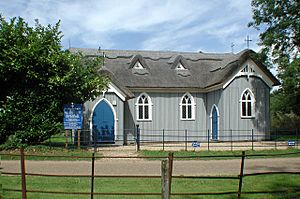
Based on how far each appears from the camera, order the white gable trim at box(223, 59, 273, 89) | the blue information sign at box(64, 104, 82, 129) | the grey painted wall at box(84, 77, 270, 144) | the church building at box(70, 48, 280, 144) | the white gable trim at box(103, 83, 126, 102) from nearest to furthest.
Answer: the blue information sign at box(64, 104, 82, 129)
the white gable trim at box(103, 83, 126, 102)
the church building at box(70, 48, 280, 144)
the grey painted wall at box(84, 77, 270, 144)
the white gable trim at box(223, 59, 273, 89)

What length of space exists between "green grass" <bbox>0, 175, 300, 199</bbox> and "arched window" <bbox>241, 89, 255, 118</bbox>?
1380 cm

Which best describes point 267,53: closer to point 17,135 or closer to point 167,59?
→ point 167,59

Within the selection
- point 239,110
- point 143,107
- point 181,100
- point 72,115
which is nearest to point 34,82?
point 72,115

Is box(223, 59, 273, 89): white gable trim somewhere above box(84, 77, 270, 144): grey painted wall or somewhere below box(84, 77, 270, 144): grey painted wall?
above

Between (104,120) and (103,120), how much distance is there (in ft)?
0.22

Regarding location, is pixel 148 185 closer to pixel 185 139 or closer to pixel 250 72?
pixel 185 139

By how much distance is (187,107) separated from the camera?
27.7 m

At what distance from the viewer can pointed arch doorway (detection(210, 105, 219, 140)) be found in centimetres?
2625

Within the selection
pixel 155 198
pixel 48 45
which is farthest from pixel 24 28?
pixel 155 198

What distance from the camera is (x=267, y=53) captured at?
81.5ft

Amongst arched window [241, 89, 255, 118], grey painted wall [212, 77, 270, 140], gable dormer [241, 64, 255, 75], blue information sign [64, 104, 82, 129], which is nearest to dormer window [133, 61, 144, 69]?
grey painted wall [212, 77, 270, 140]

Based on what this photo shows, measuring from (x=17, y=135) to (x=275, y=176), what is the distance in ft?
42.2

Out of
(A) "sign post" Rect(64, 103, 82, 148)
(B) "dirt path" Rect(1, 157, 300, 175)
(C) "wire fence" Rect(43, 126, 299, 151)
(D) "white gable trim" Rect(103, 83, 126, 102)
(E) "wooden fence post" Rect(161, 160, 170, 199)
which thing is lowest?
(B) "dirt path" Rect(1, 157, 300, 175)

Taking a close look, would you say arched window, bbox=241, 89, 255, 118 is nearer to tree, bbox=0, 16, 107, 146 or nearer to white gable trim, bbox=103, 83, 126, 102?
white gable trim, bbox=103, 83, 126, 102
